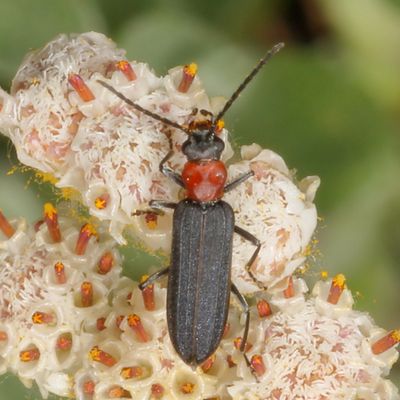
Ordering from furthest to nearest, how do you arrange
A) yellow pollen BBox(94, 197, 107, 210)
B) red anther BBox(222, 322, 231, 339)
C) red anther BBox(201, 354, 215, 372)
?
red anther BBox(222, 322, 231, 339), red anther BBox(201, 354, 215, 372), yellow pollen BBox(94, 197, 107, 210)

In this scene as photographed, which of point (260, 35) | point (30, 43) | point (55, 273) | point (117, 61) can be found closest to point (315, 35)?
point (260, 35)

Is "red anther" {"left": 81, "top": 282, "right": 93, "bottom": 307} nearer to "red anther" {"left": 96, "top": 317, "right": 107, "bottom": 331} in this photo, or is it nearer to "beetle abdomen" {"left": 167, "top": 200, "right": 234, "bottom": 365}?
"red anther" {"left": 96, "top": 317, "right": 107, "bottom": 331}

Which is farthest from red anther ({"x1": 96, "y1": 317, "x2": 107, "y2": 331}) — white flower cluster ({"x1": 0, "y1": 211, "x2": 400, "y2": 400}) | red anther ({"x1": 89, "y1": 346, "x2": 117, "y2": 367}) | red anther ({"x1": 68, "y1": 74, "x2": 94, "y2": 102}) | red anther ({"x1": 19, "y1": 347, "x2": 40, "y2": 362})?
red anther ({"x1": 68, "y1": 74, "x2": 94, "y2": 102})

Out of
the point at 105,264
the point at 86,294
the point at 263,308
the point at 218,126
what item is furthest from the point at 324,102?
the point at 86,294

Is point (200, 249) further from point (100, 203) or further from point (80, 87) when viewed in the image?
point (80, 87)

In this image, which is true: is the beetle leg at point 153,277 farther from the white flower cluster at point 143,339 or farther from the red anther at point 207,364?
the red anther at point 207,364
